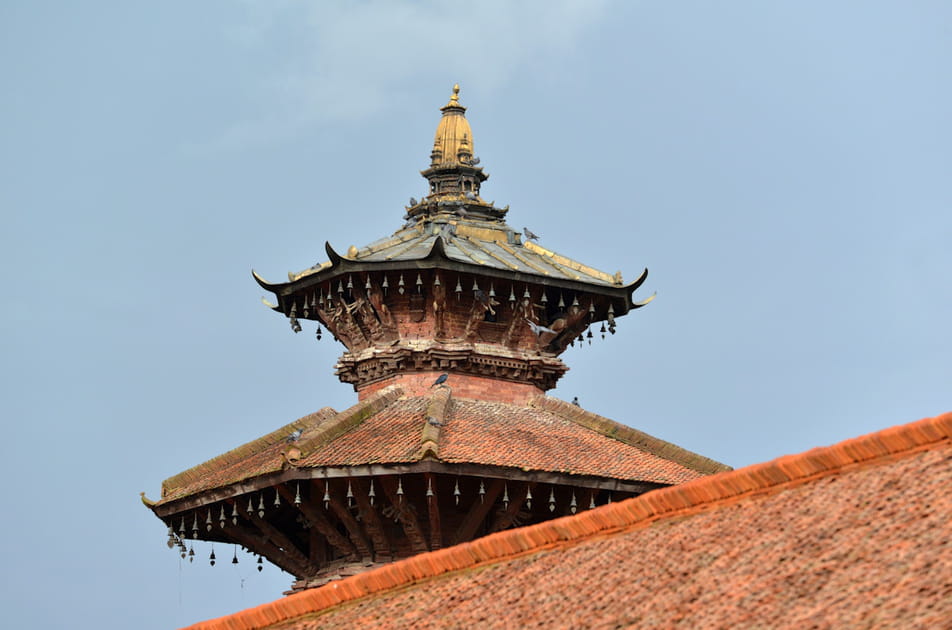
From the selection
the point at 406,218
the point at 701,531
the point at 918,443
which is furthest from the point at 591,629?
the point at 406,218

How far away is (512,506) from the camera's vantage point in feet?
113

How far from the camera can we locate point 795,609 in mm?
17172

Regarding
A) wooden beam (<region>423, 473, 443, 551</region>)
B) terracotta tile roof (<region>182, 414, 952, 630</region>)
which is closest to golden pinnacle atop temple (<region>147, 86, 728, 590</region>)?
wooden beam (<region>423, 473, 443, 551</region>)

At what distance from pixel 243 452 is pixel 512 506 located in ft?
19.6

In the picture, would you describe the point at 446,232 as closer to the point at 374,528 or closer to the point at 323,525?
the point at 323,525

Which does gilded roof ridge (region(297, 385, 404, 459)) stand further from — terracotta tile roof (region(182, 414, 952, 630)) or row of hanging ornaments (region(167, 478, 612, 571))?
terracotta tile roof (region(182, 414, 952, 630))

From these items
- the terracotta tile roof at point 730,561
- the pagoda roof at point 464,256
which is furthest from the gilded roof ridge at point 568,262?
the terracotta tile roof at point 730,561

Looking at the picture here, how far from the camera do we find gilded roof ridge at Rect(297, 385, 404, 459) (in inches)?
1359

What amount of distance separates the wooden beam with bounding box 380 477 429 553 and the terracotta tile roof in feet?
32.5

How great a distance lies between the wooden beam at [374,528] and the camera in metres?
34.3

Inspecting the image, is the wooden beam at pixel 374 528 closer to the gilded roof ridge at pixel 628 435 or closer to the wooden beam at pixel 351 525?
the wooden beam at pixel 351 525

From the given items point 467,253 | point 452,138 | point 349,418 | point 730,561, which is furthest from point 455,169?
point 730,561

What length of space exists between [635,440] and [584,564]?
16425mm

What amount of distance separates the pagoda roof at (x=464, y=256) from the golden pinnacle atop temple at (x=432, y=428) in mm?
40
